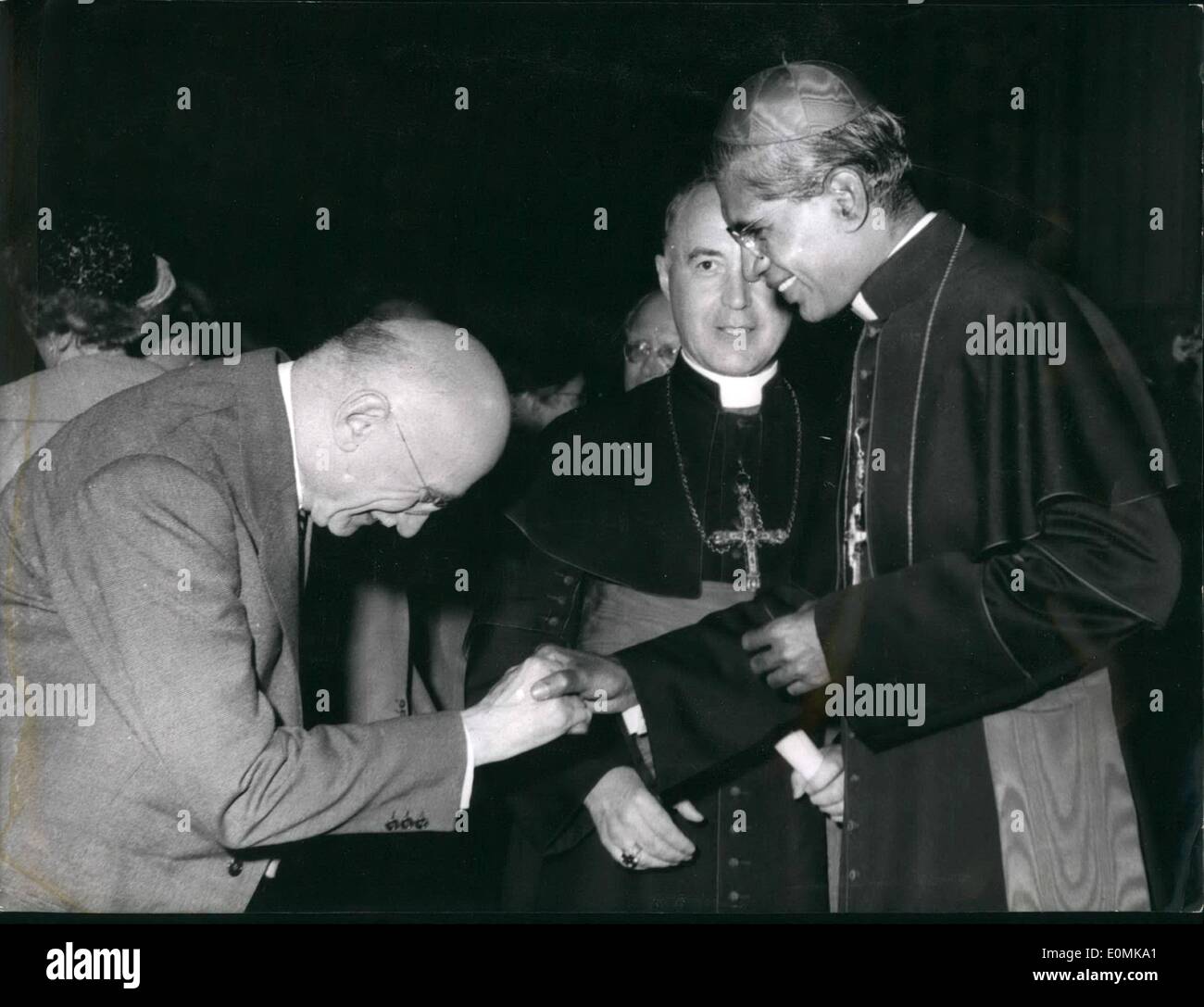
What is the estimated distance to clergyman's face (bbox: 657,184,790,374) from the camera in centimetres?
347

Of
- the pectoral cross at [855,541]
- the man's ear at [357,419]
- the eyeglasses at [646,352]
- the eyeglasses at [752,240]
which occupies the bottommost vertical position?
the pectoral cross at [855,541]

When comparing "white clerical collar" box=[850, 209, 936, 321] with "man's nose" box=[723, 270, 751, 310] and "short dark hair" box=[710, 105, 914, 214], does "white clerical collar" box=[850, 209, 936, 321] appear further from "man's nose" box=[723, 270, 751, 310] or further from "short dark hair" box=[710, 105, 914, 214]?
"man's nose" box=[723, 270, 751, 310]

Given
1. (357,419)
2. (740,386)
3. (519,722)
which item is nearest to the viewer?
(357,419)

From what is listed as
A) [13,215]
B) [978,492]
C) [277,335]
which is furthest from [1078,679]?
[13,215]

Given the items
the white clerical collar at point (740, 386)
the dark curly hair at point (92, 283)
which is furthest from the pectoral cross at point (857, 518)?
the dark curly hair at point (92, 283)

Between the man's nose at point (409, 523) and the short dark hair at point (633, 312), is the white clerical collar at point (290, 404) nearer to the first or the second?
the man's nose at point (409, 523)

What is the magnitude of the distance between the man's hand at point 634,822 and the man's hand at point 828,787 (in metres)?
0.27

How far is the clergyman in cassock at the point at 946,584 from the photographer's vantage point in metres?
3.40

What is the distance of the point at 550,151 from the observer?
359cm

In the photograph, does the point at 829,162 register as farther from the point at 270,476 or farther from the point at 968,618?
the point at 270,476

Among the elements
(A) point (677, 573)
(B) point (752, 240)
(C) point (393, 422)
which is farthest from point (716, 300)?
(C) point (393, 422)

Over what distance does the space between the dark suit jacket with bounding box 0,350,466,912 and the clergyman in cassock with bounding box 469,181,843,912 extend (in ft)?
1.06

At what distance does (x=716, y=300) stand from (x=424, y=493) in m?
0.85

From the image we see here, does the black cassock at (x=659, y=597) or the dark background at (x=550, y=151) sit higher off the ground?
the dark background at (x=550, y=151)
